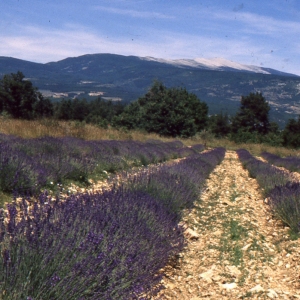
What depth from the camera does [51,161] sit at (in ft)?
20.8

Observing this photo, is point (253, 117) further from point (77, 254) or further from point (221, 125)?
point (77, 254)

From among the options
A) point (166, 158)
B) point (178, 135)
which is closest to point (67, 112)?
point (178, 135)

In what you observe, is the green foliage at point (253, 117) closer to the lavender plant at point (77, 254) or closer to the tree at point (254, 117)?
the tree at point (254, 117)

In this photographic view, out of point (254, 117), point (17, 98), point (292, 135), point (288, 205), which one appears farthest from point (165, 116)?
point (288, 205)

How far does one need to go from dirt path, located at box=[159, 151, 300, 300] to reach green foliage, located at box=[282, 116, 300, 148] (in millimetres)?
36253

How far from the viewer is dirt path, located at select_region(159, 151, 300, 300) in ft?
10.2

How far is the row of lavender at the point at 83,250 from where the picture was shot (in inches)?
72.5

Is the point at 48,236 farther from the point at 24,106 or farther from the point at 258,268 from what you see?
the point at 24,106

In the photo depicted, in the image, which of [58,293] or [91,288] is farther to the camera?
[91,288]

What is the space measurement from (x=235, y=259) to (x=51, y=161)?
381 cm

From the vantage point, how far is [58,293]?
1.83 metres

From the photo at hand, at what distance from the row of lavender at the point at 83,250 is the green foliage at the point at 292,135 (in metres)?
39.2

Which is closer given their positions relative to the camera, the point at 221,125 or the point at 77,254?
the point at 77,254

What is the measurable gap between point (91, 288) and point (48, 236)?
1.33ft
